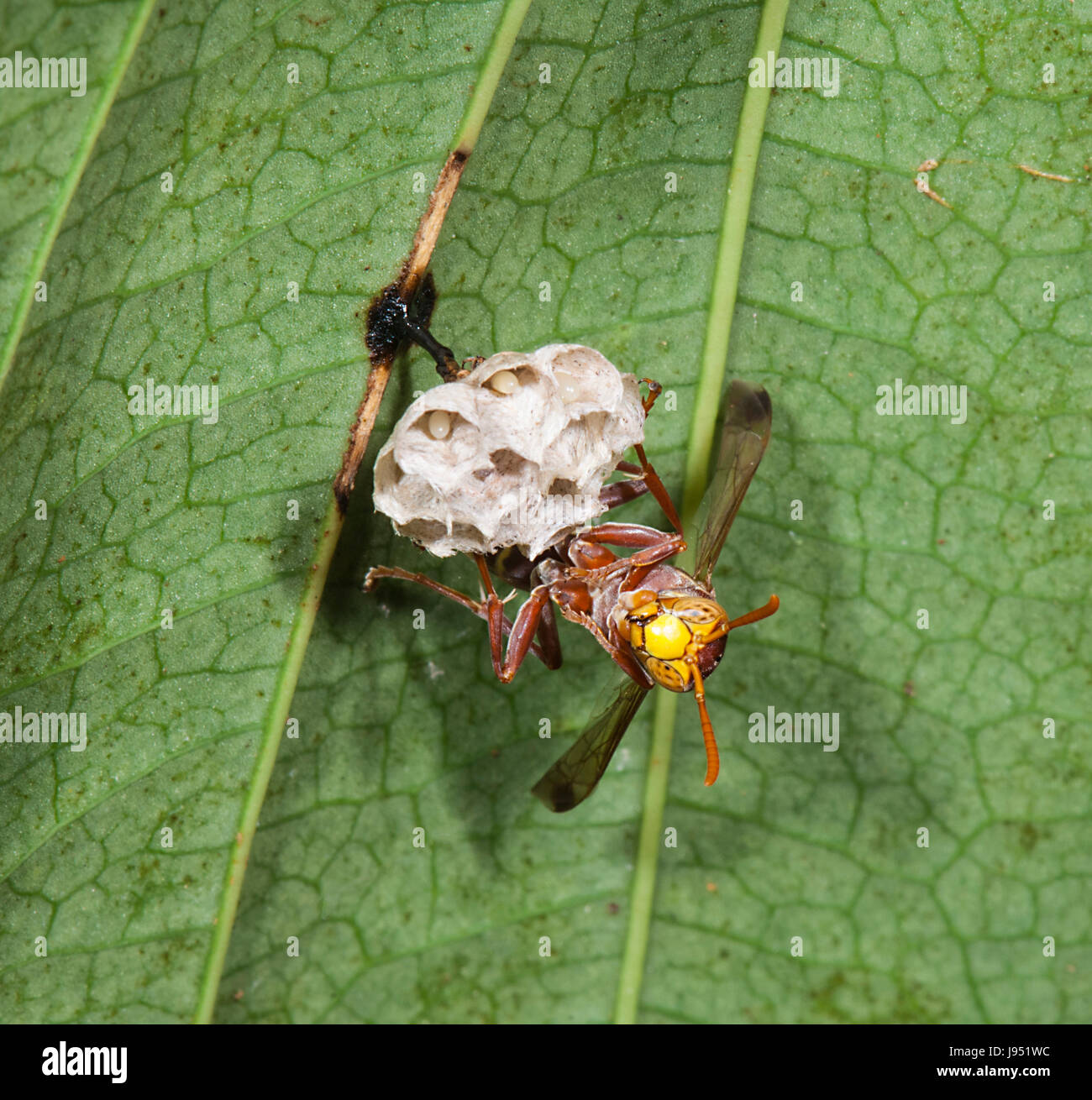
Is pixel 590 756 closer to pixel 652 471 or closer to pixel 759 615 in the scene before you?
pixel 759 615

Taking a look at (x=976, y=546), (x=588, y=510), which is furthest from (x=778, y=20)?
(x=976, y=546)

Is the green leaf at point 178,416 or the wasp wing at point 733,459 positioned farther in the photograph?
the wasp wing at point 733,459

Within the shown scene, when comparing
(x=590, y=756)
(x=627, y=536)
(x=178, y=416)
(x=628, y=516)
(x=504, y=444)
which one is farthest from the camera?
(x=628, y=516)

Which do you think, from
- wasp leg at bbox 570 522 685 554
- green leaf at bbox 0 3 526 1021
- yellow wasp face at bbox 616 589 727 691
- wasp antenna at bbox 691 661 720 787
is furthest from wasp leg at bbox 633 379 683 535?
green leaf at bbox 0 3 526 1021

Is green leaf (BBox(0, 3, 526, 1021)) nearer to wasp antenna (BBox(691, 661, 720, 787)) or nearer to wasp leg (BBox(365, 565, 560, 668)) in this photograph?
wasp leg (BBox(365, 565, 560, 668))

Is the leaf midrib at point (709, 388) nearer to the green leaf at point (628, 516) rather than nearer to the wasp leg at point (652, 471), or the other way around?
the green leaf at point (628, 516)

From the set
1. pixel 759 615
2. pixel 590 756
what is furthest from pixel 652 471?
pixel 590 756

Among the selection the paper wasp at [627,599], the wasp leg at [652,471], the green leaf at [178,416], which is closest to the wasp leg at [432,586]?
the paper wasp at [627,599]
